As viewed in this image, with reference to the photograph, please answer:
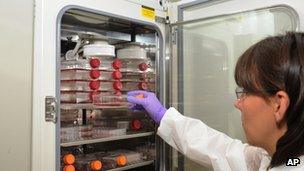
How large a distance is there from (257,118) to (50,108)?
712 millimetres

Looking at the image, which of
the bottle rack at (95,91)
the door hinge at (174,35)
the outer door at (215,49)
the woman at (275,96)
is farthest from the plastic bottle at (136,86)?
the woman at (275,96)

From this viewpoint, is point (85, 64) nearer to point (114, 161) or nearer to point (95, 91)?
point (95, 91)

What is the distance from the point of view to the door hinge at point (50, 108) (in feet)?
3.85

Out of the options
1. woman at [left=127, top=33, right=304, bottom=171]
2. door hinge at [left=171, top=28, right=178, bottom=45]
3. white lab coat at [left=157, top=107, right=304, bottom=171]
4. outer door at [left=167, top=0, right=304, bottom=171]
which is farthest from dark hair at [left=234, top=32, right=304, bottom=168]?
door hinge at [left=171, top=28, right=178, bottom=45]

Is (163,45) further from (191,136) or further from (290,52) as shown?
(290,52)

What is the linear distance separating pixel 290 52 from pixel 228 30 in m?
0.65

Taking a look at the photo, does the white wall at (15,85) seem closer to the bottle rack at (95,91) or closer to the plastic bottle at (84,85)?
the bottle rack at (95,91)

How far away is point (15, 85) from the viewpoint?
1148mm

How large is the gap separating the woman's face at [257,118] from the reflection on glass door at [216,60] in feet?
1.52

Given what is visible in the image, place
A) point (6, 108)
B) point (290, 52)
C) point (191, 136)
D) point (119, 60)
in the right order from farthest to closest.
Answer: point (119, 60)
point (191, 136)
point (6, 108)
point (290, 52)

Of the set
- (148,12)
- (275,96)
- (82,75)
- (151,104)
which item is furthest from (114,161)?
(275,96)

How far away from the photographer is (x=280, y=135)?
40.9 inches

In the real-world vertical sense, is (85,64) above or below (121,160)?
above

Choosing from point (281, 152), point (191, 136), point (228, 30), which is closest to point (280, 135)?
point (281, 152)
